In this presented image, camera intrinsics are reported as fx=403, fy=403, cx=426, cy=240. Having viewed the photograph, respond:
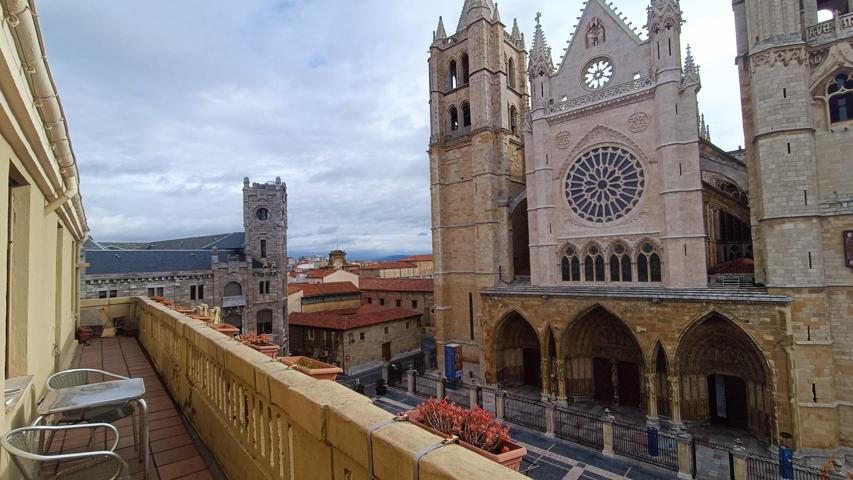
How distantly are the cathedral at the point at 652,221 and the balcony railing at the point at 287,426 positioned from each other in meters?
17.7

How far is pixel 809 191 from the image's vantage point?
14.9 meters

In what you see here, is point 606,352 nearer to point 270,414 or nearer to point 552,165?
point 552,165

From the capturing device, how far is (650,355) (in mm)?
17359

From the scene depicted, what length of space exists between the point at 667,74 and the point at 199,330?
21.4 m

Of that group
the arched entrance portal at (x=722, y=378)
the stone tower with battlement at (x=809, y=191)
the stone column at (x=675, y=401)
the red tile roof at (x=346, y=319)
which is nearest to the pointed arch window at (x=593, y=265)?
the arched entrance portal at (x=722, y=378)

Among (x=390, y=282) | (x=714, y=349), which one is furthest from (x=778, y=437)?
(x=390, y=282)

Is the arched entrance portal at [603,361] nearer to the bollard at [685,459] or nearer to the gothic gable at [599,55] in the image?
the bollard at [685,459]

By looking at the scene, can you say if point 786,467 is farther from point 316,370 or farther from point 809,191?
point 316,370

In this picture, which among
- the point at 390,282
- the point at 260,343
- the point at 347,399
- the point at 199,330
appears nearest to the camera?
the point at 347,399

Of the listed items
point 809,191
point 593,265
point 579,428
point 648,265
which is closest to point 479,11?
point 593,265

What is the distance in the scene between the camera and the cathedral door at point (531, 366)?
24.2m

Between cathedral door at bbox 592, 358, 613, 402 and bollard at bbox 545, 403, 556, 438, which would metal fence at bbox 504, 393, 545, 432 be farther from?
cathedral door at bbox 592, 358, 613, 402

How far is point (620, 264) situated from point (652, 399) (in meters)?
6.35

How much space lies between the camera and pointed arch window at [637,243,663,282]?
19234 mm
